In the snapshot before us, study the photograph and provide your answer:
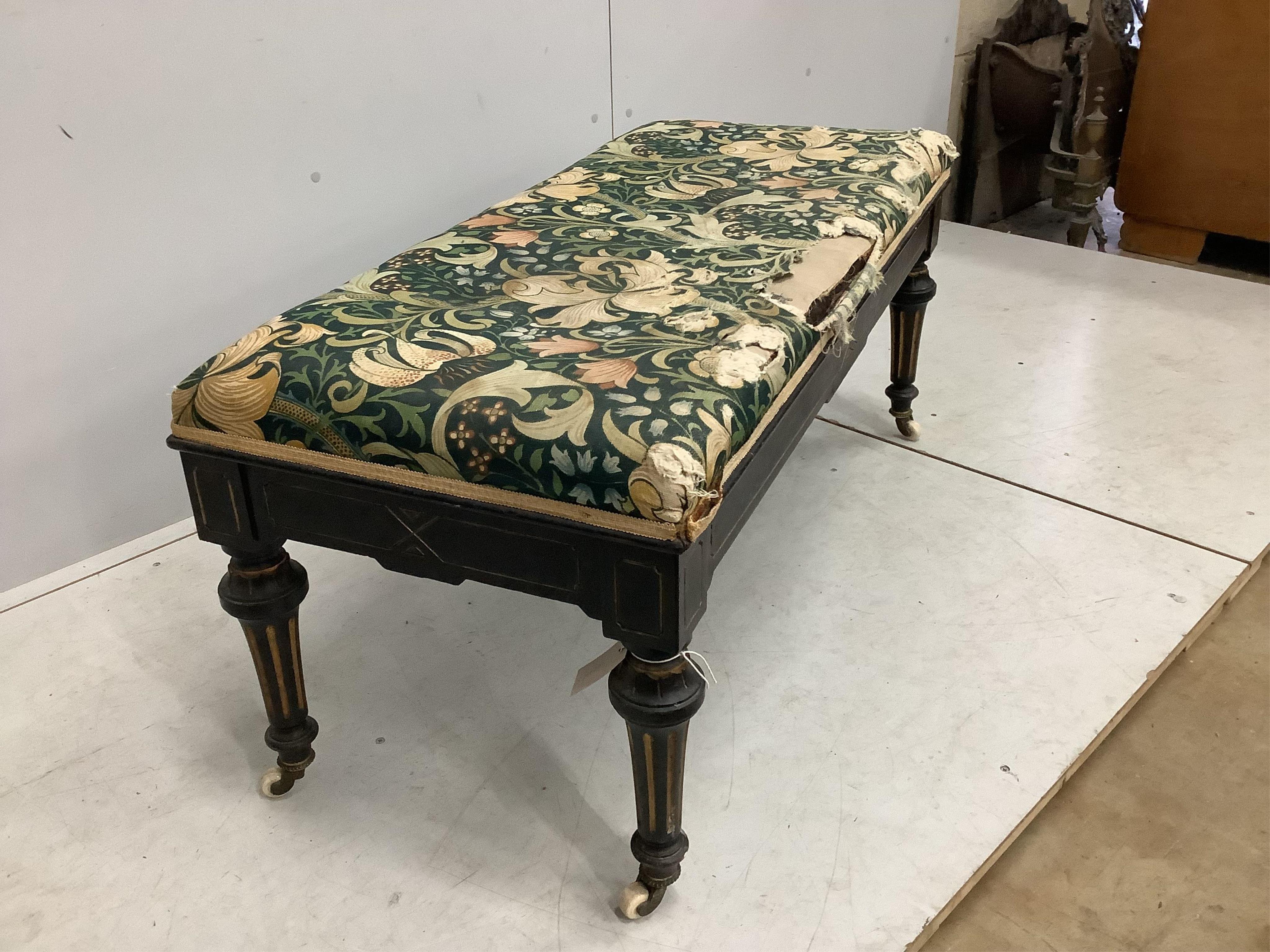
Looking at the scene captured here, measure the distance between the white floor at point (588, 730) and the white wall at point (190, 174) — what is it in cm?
17

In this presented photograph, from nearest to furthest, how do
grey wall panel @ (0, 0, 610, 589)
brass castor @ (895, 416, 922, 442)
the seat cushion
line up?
the seat cushion < grey wall panel @ (0, 0, 610, 589) < brass castor @ (895, 416, 922, 442)

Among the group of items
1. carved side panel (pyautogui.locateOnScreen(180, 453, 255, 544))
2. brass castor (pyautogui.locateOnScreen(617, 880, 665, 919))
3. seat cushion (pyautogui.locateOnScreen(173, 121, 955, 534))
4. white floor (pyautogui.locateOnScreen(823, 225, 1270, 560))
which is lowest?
white floor (pyautogui.locateOnScreen(823, 225, 1270, 560))

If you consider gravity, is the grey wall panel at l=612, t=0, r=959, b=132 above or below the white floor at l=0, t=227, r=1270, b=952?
above

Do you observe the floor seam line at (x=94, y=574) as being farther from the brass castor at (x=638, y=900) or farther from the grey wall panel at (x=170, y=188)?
the brass castor at (x=638, y=900)

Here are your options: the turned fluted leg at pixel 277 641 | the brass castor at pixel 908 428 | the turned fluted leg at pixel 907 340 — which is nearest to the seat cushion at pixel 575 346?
the turned fluted leg at pixel 277 641

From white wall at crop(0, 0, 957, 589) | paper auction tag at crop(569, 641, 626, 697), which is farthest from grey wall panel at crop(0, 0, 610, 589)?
paper auction tag at crop(569, 641, 626, 697)

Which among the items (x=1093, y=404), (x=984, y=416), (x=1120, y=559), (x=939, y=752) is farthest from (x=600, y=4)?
(x=939, y=752)

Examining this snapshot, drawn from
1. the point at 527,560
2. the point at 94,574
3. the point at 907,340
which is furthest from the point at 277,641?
the point at 907,340

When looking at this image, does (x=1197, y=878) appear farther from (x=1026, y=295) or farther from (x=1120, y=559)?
(x=1026, y=295)

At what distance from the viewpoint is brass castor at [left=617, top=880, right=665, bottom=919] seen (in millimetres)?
933

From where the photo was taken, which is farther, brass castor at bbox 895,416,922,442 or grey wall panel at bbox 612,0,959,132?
grey wall panel at bbox 612,0,959,132

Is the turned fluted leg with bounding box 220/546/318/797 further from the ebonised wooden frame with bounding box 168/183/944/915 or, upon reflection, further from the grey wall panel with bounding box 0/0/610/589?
the grey wall panel with bounding box 0/0/610/589

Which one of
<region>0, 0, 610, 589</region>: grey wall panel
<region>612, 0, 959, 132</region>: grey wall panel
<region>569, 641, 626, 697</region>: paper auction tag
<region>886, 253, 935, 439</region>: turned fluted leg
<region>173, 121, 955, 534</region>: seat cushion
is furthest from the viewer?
<region>612, 0, 959, 132</region>: grey wall panel

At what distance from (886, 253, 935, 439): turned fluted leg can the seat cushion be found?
0.26 m
